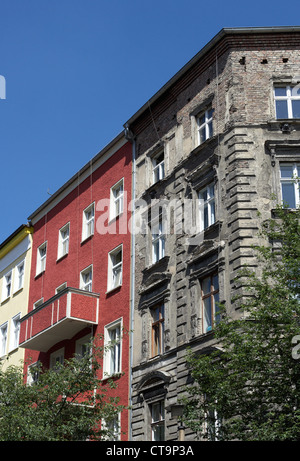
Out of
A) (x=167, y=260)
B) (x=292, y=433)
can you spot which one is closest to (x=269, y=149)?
(x=167, y=260)

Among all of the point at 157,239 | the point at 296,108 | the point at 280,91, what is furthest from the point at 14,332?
the point at 296,108

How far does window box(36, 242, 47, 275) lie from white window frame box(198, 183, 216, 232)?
14.3 m

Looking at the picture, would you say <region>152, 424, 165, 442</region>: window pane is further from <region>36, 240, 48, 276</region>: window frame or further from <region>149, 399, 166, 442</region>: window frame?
<region>36, 240, 48, 276</region>: window frame

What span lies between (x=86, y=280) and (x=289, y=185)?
12845mm

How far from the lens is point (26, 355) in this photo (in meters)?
39.9

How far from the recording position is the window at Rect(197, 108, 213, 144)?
29766mm

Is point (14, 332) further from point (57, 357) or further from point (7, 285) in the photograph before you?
point (57, 357)

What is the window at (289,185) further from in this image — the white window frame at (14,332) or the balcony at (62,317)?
the white window frame at (14,332)

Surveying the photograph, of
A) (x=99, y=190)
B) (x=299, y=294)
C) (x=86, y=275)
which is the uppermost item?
(x=99, y=190)

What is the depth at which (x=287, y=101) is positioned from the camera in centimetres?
2862

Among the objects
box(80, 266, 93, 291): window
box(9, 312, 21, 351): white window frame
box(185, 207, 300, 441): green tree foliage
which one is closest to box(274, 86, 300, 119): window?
box(185, 207, 300, 441): green tree foliage
